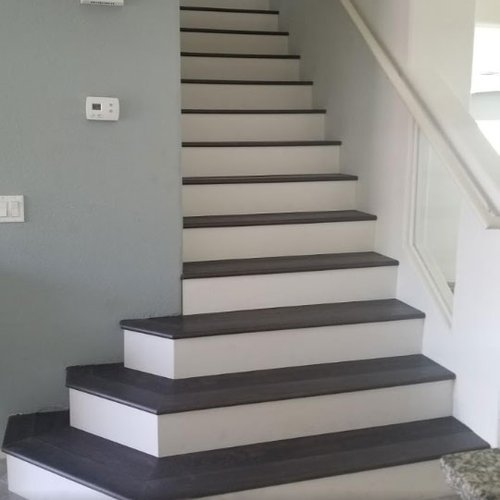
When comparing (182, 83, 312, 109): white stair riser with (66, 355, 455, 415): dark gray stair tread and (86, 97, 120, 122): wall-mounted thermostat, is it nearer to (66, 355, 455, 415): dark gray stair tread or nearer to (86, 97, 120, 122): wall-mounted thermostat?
(86, 97, 120, 122): wall-mounted thermostat

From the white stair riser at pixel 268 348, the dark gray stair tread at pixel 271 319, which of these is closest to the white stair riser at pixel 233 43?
the dark gray stair tread at pixel 271 319

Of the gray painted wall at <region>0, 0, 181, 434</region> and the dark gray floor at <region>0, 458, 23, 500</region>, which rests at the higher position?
the gray painted wall at <region>0, 0, 181, 434</region>

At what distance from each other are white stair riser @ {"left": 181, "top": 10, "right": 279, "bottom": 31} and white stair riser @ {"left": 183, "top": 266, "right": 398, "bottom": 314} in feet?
7.40

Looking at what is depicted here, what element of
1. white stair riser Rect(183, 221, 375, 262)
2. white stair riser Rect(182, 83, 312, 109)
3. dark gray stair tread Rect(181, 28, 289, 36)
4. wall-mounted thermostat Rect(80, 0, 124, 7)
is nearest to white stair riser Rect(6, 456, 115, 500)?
white stair riser Rect(183, 221, 375, 262)

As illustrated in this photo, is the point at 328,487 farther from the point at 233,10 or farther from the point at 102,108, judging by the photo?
the point at 233,10

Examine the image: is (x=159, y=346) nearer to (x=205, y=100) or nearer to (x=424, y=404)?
(x=424, y=404)

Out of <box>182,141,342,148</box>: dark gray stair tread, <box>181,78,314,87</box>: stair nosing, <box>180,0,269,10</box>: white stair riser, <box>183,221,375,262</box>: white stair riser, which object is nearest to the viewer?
<box>183,221,375,262</box>: white stair riser

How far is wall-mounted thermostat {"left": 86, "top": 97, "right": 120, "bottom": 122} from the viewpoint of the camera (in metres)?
2.34

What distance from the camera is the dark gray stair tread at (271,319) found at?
2.37 meters

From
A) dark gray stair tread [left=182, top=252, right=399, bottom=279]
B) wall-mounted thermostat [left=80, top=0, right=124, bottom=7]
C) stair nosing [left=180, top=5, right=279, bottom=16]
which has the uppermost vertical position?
stair nosing [left=180, top=5, right=279, bottom=16]

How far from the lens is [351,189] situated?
322cm

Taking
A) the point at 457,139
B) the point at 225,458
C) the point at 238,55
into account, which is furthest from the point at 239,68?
the point at 225,458

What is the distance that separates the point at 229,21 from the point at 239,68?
23.4 inches

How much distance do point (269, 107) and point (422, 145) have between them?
1293mm
